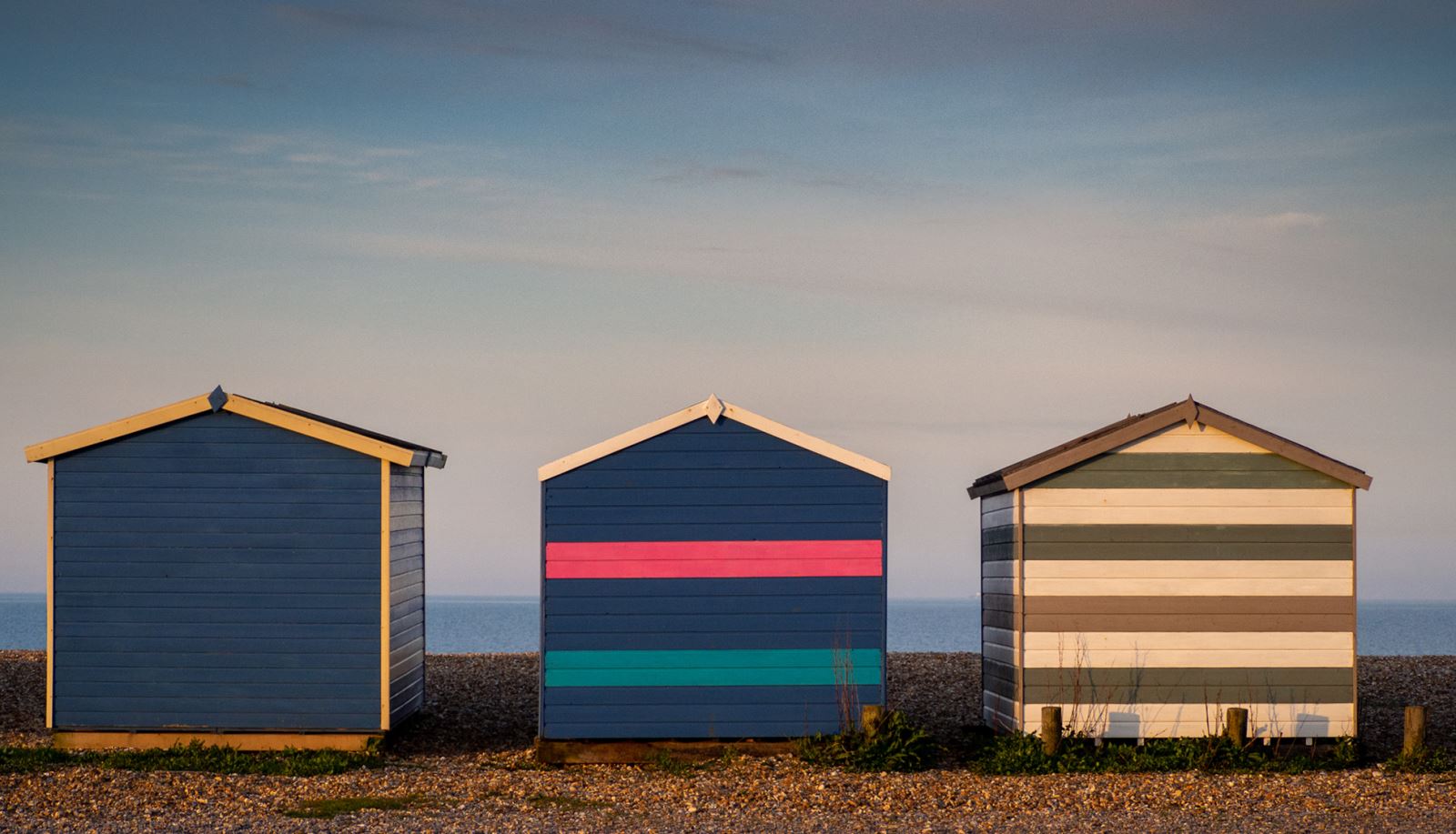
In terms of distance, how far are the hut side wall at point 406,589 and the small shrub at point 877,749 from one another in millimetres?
4481

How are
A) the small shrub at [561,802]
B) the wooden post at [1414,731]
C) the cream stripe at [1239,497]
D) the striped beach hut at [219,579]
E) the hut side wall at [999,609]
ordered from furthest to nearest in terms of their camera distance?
the striped beach hut at [219,579] < the hut side wall at [999,609] < the cream stripe at [1239,497] < the wooden post at [1414,731] < the small shrub at [561,802]

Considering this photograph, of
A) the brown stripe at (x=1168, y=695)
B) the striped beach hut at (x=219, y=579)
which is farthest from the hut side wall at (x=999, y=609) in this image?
the striped beach hut at (x=219, y=579)

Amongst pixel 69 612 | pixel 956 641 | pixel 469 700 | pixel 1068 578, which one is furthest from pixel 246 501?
pixel 956 641

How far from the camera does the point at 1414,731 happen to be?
14.4 metres

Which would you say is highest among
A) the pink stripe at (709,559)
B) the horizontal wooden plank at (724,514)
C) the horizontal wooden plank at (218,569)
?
the horizontal wooden plank at (724,514)

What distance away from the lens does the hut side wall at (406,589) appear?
15.5m

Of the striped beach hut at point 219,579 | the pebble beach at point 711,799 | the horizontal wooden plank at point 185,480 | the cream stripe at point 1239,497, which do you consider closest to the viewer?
the pebble beach at point 711,799

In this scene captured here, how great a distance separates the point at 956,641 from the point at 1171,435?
212ft

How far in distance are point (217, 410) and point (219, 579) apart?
5.68 ft

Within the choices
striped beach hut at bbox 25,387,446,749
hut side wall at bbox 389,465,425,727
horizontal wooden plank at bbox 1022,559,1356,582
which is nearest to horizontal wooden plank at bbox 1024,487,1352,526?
horizontal wooden plank at bbox 1022,559,1356,582

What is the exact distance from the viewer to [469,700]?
63.1 ft

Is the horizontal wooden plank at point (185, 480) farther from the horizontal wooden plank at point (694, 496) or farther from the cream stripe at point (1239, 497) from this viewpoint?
the cream stripe at point (1239, 497)

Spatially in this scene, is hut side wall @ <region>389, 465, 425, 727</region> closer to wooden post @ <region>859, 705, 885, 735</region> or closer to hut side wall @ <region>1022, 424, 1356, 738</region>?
wooden post @ <region>859, 705, 885, 735</region>

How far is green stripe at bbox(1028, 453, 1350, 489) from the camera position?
14820 millimetres
